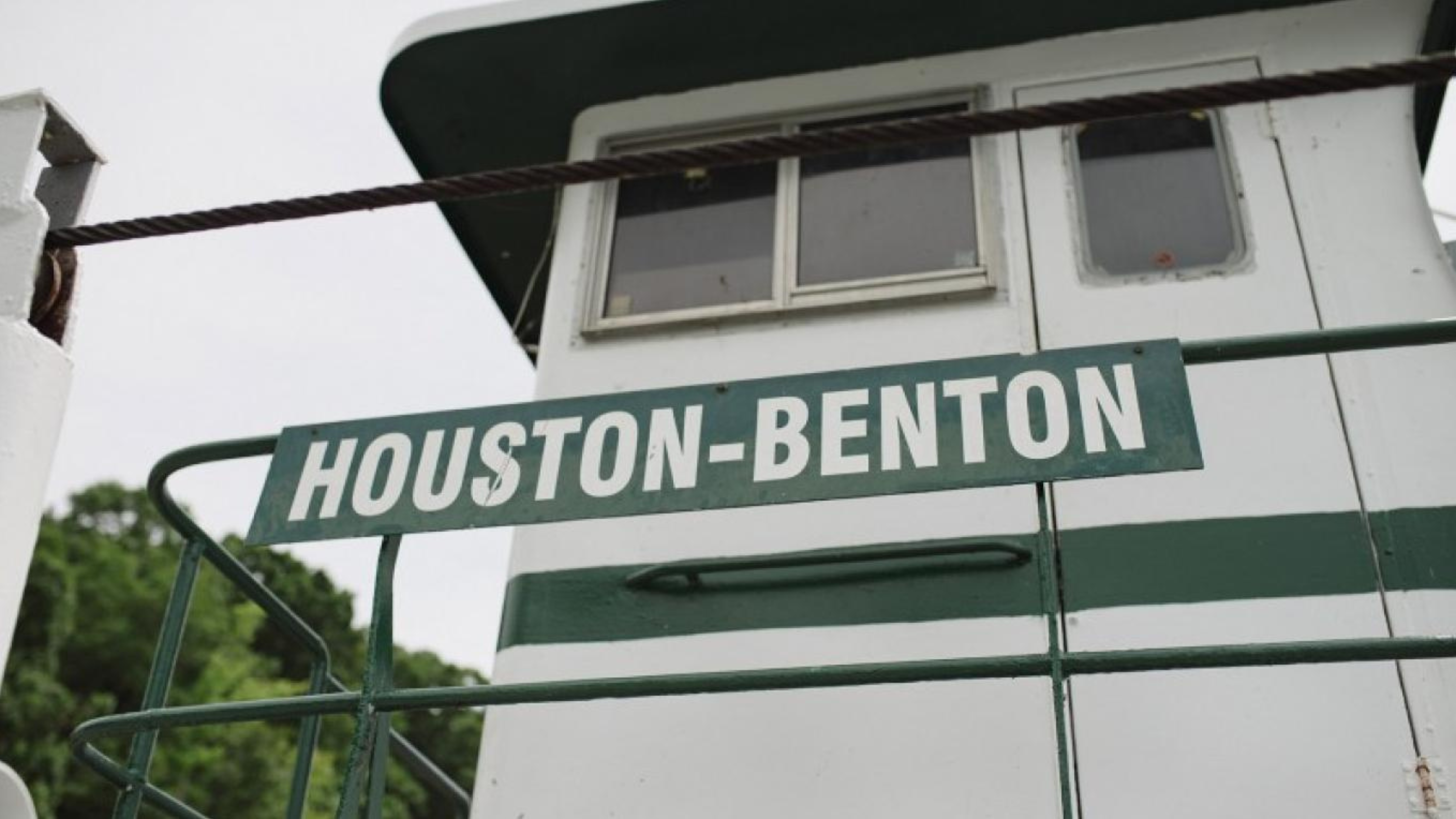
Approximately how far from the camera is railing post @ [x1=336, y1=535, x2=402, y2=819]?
250cm

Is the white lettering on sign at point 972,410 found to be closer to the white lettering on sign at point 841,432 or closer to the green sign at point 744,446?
the green sign at point 744,446

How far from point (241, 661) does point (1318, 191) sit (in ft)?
80.6

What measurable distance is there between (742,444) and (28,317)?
1.41m

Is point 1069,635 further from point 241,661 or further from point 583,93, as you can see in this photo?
point 241,661

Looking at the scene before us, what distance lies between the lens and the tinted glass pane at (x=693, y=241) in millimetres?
4418

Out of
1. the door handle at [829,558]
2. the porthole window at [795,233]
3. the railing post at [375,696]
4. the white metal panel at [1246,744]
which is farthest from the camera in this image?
the porthole window at [795,233]

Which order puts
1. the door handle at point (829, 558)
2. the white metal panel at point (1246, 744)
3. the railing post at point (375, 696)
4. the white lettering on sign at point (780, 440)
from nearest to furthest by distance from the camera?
the railing post at point (375, 696) → the white lettering on sign at point (780, 440) → the white metal panel at point (1246, 744) → the door handle at point (829, 558)

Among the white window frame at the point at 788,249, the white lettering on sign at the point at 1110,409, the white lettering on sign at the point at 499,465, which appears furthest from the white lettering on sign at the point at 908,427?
the white window frame at the point at 788,249

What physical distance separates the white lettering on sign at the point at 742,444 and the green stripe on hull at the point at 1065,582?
2.99 feet

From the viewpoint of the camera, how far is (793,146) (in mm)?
Result: 2695

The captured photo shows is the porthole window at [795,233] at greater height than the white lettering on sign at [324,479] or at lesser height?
greater

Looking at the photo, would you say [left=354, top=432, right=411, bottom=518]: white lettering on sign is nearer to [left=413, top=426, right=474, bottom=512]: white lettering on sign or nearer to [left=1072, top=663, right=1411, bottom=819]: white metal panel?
[left=413, top=426, right=474, bottom=512]: white lettering on sign

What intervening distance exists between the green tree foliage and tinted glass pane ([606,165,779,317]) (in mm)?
16238

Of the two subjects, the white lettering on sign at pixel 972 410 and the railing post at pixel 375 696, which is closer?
the railing post at pixel 375 696
